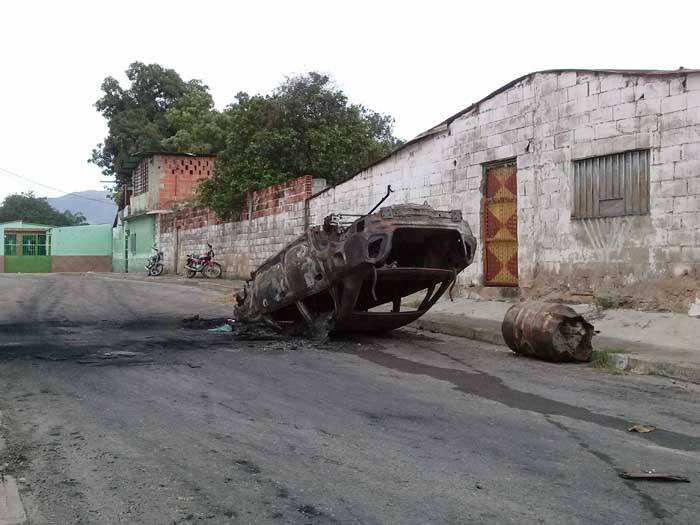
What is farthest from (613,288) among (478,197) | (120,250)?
(120,250)

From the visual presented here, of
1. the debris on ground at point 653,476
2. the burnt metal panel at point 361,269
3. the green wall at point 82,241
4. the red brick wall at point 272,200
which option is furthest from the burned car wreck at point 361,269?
the green wall at point 82,241

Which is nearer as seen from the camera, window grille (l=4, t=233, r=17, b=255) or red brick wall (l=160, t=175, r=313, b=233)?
red brick wall (l=160, t=175, r=313, b=233)

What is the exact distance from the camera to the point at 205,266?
1032 inches

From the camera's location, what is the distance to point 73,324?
39.4 feet

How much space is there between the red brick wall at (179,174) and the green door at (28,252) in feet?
62.5

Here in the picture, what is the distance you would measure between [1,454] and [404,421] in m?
2.81

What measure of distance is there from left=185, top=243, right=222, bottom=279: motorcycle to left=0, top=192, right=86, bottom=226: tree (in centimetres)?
6038

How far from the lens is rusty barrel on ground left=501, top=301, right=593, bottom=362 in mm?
8305

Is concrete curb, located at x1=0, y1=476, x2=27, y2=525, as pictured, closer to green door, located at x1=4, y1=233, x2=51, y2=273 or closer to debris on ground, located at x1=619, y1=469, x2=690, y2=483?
debris on ground, located at x1=619, y1=469, x2=690, y2=483

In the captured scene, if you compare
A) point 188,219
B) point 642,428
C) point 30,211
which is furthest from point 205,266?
point 30,211

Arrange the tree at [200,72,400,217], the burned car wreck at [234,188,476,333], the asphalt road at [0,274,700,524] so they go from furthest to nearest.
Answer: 1. the tree at [200,72,400,217]
2. the burned car wreck at [234,188,476,333]
3. the asphalt road at [0,274,700,524]

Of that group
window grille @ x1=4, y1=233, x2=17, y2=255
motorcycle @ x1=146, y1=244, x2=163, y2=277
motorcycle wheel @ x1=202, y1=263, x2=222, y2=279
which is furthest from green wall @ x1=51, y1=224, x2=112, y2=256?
motorcycle wheel @ x1=202, y1=263, x2=222, y2=279

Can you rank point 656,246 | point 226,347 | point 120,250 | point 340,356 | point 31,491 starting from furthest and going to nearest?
point 120,250, point 656,246, point 226,347, point 340,356, point 31,491

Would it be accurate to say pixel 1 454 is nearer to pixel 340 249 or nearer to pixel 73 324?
pixel 340 249
